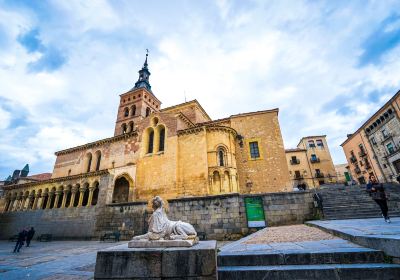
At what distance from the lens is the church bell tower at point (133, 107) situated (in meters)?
33.1

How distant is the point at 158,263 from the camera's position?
3.37m

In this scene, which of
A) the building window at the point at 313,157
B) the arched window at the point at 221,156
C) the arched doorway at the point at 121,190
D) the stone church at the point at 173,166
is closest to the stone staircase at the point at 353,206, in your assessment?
the stone church at the point at 173,166

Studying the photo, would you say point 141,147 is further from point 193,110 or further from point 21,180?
point 21,180

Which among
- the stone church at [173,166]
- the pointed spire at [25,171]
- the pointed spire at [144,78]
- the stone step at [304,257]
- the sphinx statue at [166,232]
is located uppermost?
the pointed spire at [144,78]

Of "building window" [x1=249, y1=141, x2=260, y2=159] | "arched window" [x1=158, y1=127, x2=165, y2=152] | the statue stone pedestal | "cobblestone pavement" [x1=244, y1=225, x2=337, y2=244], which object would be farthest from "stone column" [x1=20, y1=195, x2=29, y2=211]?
"cobblestone pavement" [x1=244, y1=225, x2=337, y2=244]

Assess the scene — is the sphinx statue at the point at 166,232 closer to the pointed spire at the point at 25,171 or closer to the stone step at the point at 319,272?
the stone step at the point at 319,272

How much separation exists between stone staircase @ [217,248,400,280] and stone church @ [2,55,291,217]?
43.5 ft

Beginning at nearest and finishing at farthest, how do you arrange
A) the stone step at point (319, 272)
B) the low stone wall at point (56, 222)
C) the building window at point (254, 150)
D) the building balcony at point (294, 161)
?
the stone step at point (319, 272) < the low stone wall at point (56, 222) < the building window at point (254, 150) < the building balcony at point (294, 161)

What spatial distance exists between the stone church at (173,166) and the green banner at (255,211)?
6.55m

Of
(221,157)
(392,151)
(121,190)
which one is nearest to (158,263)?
(221,157)

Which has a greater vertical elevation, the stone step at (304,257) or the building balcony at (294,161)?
the building balcony at (294,161)

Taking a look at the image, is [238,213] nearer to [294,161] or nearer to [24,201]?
[24,201]

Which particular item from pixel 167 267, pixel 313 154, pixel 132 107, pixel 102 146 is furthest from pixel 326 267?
pixel 313 154

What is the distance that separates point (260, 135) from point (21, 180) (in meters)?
45.5
